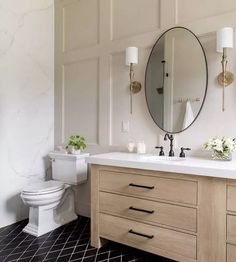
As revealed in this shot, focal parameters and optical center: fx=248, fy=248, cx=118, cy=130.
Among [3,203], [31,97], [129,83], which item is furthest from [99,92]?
[3,203]

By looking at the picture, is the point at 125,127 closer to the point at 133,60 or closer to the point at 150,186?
the point at 133,60

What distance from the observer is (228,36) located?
78.5 inches

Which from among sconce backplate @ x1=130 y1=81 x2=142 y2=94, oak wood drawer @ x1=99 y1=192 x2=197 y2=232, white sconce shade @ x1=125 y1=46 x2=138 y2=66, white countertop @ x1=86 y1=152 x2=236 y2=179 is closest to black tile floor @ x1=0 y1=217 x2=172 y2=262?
oak wood drawer @ x1=99 y1=192 x2=197 y2=232

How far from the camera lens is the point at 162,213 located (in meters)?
1.91

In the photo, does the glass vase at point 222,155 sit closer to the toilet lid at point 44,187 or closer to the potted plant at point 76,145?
the potted plant at point 76,145

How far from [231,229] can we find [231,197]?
0.21m

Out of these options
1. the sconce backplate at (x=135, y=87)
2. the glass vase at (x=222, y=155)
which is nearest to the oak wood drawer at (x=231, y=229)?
the glass vase at (x=222, y=155)

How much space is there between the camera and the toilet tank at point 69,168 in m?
2.83

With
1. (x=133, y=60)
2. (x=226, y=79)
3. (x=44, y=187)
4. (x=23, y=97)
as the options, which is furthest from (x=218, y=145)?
(x=23, y=97)

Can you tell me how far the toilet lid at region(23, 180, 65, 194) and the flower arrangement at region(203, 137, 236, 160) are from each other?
1569 millimetres

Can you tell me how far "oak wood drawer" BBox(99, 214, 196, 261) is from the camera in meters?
1.81

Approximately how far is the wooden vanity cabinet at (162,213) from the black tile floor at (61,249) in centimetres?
14

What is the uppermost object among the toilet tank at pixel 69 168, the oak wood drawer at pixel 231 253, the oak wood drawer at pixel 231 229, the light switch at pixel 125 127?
the light switch at pixel 125 127

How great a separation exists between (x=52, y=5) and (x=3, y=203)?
2551 millimetres
